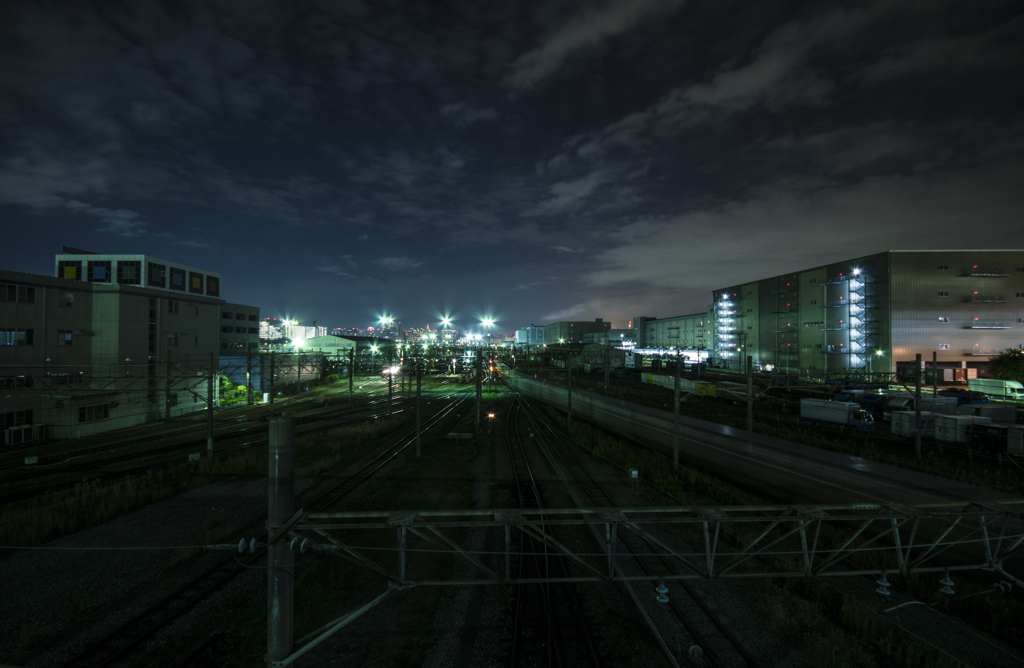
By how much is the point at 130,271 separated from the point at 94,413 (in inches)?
1508

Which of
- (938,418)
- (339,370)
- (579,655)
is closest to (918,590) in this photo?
(579,655)

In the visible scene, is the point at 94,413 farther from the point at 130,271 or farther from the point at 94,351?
the point at 130,271

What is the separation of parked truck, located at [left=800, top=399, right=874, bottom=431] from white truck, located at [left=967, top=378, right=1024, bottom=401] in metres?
19.7

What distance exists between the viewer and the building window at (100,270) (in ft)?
176

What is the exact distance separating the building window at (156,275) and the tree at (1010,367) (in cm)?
9975

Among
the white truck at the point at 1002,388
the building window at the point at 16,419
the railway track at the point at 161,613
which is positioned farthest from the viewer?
the white truck at the point at 1002,388

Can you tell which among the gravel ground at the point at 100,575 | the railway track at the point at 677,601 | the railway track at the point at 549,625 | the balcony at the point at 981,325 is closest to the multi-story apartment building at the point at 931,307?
the balcony at the point at 981,325

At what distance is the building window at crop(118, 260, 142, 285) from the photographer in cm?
5403

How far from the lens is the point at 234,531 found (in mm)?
12242

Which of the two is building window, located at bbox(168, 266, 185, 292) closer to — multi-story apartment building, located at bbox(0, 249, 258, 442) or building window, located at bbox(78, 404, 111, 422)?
multi-story apartment building, located at bbox(0, 249, 258, 442)

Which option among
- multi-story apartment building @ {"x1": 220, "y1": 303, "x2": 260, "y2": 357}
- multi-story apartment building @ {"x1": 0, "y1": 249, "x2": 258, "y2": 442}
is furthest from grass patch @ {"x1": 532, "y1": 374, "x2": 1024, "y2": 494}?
multi-story apartment building @ {"x1": 220, "y1": 303, "x2": 260, "y2": 357}

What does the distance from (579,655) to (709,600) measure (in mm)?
3605

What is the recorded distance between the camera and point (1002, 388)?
34406mm

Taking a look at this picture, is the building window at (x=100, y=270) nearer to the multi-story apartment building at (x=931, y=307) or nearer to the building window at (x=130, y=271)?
the building window at (x=130, y=271)
